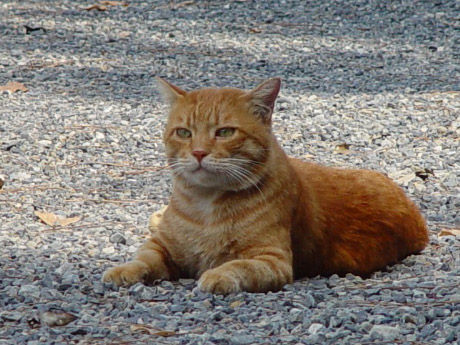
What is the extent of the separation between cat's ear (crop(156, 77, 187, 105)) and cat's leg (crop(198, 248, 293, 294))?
0.89m

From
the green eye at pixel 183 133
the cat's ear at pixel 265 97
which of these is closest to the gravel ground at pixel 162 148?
the green eye at pixel 183 133

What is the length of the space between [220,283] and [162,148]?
3190 millimetres

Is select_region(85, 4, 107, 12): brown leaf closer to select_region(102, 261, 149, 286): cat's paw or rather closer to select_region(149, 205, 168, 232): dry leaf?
select_region(149, 205, 168, 232): dry leaf

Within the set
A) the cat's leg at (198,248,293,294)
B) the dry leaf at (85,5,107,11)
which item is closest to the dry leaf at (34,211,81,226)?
the cat's leg at (198,248,293,294)

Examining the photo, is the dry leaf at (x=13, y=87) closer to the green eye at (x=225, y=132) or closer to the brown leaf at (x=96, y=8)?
the brown leaf at (x=96, y=8)

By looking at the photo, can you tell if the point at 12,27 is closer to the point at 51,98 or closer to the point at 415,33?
the point at 51,98

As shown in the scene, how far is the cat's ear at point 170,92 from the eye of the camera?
431 centimetres

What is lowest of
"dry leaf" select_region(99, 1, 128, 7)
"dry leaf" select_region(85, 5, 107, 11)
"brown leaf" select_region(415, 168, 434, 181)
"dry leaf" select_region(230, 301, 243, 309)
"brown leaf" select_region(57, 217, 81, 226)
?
"dry leaf" select_region(230, 301, 243, 309)

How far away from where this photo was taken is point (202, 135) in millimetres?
4035

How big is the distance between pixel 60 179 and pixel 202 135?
87.6 inches

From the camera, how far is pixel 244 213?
4047mm

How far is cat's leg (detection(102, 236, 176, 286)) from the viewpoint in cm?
387

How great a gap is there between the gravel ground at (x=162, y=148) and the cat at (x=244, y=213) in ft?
0.45

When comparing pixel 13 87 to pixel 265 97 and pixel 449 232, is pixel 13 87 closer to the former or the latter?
pixel 265 97
